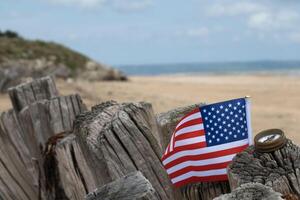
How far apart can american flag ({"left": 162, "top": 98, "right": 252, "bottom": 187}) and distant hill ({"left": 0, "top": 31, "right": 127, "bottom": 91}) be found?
765 inches

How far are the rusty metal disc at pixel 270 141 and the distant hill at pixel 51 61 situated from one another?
20036 mm

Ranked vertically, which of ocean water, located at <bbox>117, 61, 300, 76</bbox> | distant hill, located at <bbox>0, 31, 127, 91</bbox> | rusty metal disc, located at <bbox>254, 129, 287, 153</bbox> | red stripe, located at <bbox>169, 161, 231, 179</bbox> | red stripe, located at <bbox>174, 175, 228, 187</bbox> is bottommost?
ocean water, located at <bbox>117, 61, 300, 76</bbox>

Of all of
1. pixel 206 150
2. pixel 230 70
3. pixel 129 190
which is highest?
pixel 129 190

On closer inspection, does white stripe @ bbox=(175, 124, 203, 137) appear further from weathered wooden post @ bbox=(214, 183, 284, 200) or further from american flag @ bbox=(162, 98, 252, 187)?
weathered wooden post @ bbox=(214, 183, 284, 200)

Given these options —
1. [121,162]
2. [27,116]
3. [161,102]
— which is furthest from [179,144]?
[161,102]

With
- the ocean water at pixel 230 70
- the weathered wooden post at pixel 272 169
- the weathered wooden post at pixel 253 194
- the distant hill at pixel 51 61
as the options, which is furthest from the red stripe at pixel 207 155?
the ocean water at pixel 230 70

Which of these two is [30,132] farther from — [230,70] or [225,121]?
[230,70]

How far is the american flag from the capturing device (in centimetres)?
268

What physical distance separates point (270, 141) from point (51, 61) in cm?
2433

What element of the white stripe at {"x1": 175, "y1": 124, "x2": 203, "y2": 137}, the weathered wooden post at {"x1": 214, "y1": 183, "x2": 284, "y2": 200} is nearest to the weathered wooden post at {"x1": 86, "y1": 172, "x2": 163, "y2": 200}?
the weathered wooden post at {"x1": 214, "y1": 183, "x2": 284, "y2": 200}

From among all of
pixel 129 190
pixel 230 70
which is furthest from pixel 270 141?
pixel 230 70

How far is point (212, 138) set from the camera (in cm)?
271

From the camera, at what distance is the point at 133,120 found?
2557mm

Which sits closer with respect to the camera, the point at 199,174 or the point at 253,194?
the point at 253,194
